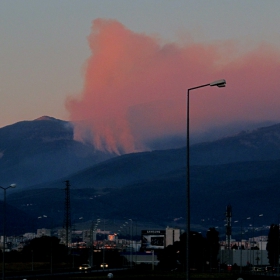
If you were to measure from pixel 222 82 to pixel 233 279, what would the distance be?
4897cm

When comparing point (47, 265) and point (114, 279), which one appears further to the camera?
point (47, 265)

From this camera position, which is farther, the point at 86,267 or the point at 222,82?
the point at 86,267

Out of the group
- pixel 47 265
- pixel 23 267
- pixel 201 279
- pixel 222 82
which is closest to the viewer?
pixel 222 82

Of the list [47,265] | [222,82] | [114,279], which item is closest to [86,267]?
[47,265]

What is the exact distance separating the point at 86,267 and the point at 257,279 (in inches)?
3504

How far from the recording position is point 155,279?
10312 centimetres

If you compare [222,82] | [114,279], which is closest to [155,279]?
[114,279]

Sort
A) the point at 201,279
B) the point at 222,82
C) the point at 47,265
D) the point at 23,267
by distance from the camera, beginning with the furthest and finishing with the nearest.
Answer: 1. the point at 47,265
2. the point at 23,267
3. the point at 201,279
4. the point at 222,82

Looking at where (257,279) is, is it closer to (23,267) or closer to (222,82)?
(222,82)

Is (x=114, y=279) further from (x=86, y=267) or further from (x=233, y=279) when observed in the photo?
(x=86, y=267)

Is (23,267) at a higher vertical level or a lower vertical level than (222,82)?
lower

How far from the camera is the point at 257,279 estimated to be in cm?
10400

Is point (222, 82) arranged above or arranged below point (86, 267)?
above

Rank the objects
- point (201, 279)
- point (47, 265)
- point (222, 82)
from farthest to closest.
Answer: point (47, 265), point (201, 279), point (222, 82)
